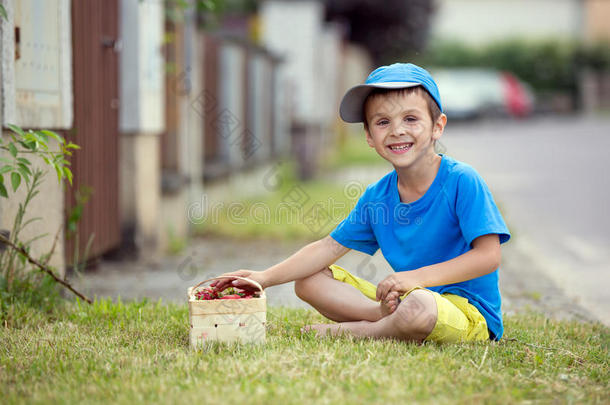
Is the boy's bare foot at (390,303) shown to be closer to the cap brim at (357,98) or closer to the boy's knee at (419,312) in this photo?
the boy's knee at (419,312)

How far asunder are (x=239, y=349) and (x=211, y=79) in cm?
568

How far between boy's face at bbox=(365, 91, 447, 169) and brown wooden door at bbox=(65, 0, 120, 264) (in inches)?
91.3

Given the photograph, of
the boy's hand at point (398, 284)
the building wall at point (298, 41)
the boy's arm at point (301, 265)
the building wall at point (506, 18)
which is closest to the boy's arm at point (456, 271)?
the boy's hand at point (398, 284)

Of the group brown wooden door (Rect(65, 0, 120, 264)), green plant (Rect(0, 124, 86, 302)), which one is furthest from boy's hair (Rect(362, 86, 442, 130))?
brown wooden door (Rect(65, 0, 120, 264))

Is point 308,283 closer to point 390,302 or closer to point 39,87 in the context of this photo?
point 390,302

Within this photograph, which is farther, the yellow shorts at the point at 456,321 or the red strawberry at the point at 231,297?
the red strawberry at the point at 231,297

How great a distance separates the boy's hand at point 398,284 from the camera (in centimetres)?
308

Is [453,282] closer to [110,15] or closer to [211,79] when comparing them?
[110,15]

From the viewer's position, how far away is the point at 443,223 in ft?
10.6

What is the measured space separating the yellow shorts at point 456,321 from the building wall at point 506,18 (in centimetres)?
4094

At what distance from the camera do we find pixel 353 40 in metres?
26.8

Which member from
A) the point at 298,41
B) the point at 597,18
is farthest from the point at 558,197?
the point at 597,18

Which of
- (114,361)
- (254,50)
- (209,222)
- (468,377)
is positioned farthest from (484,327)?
(254,50)

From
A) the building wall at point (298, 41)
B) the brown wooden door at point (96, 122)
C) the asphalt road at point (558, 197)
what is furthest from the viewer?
the building wall at point (298, 41)
